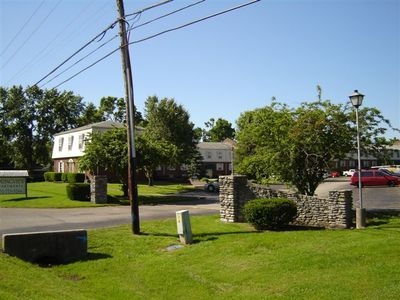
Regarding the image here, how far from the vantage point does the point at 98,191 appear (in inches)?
1222

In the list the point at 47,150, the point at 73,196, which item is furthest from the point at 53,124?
the point at 73,196

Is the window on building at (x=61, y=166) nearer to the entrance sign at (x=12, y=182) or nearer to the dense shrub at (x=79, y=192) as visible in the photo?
the entrance sign at (x=12, y=182)

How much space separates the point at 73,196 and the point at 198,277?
21.7 meters

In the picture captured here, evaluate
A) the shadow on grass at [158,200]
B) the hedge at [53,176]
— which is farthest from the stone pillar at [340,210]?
the hedge at [53,176]

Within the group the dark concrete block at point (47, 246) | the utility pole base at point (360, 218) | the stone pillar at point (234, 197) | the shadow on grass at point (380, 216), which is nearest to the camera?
the dark concrete block at point (47, 246)

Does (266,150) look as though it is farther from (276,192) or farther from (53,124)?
(53,124)

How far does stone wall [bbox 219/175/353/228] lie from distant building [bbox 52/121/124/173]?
3436 centimetres

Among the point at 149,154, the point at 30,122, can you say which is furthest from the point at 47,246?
the point at 30,122

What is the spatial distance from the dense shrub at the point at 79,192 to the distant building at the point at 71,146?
21.4 meters

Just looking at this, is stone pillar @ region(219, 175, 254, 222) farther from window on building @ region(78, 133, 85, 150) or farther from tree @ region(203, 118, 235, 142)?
tree @ region(203, 118, 235, 142)

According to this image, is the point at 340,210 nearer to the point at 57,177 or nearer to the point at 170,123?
the point at 170,123

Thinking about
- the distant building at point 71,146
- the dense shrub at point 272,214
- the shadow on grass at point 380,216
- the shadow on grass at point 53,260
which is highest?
the distant building at point 71,146

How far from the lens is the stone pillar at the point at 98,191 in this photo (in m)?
30.9

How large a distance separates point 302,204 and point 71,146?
146ft
